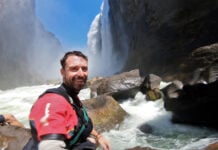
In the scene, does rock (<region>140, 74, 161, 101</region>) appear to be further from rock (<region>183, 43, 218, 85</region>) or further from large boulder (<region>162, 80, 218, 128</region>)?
large boulder (<region>162, 80, 218, 128</region>)

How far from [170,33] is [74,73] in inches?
927

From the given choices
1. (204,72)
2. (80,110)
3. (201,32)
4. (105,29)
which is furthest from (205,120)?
(105,29)

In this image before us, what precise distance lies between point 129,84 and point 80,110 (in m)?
13.4

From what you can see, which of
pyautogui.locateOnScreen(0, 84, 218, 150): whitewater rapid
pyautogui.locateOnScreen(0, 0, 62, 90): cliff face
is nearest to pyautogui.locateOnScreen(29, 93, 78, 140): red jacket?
pyautogui.locateOnScreen(0, 84, 218, 150): whitewater rapid

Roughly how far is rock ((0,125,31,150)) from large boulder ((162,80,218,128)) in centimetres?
586

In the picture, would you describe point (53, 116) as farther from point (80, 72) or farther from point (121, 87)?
point (121, 87)

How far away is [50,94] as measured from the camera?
2252 mm

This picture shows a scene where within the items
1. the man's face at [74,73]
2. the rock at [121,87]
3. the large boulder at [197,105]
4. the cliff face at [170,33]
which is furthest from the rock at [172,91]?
the man's face at [74,73]

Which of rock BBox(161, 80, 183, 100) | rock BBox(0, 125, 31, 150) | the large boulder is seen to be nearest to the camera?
rock BBox(0, 125, 31, 150)

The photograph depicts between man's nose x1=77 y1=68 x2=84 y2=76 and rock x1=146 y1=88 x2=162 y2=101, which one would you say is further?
rock x1=146 y1=88 x2=162 y2=101

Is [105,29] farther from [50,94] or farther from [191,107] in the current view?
[50,94]

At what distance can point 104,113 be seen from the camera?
10.8 metres

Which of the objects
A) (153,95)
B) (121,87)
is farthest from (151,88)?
(121,87)

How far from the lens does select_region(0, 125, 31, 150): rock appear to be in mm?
6922
